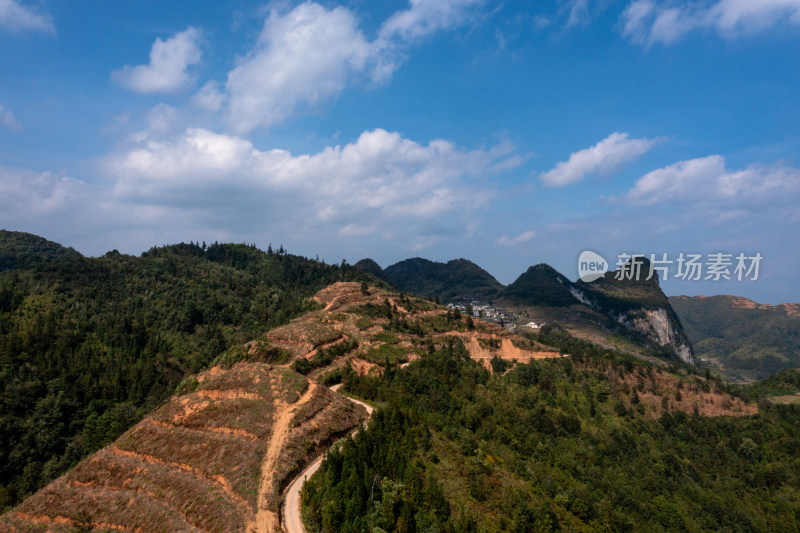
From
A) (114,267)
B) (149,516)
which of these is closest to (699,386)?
(149,516)

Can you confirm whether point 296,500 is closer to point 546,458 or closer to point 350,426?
point 350,426

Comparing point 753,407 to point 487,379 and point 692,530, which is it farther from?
point 487,379

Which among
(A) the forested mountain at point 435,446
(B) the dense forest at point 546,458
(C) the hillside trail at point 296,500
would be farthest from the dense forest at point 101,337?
(B) the dense forest at point 546,458

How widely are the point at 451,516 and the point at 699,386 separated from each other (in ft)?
301

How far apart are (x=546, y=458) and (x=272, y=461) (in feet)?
134

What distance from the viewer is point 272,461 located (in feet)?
135

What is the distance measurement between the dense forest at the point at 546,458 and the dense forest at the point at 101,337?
57213 mm

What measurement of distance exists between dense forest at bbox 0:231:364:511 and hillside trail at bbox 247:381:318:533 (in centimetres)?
4571

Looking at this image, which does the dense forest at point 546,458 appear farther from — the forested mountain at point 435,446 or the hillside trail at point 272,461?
the hillside trail at point 272,461

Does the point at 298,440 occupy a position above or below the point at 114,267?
below

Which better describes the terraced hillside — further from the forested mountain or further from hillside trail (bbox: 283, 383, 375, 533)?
hillside trail (bbox: 283, 383, 375, 533)

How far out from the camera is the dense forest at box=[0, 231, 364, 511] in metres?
75.0

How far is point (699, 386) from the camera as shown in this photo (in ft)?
320

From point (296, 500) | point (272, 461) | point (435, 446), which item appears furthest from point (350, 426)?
point (296, 500)
